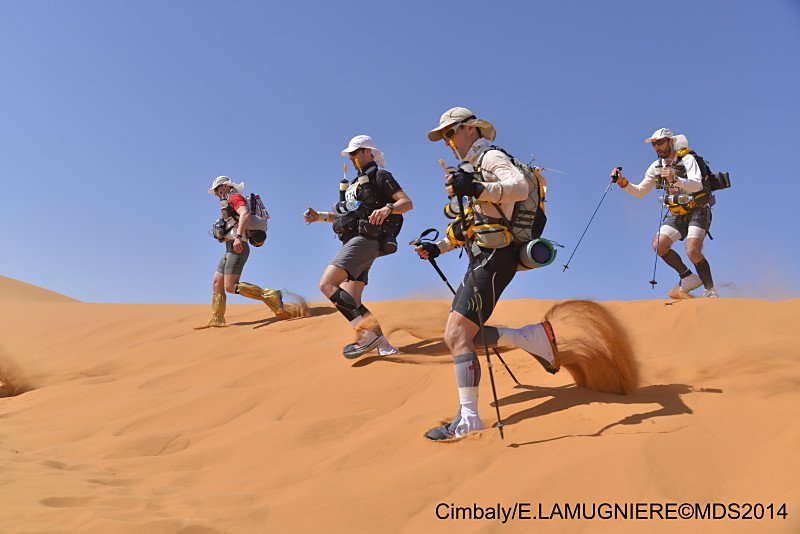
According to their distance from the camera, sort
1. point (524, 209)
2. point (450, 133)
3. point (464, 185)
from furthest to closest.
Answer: point (450, 133) → point (524, 209) → point (464, 185)

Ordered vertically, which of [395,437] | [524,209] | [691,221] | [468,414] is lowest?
[395,437]

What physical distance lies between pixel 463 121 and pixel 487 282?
1120 millimetres

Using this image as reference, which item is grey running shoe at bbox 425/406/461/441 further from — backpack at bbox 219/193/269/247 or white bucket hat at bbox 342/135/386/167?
backpack at bbox 219/193/269/247

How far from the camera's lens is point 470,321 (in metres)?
4.15

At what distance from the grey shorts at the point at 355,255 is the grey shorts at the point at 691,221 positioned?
15.1 feet

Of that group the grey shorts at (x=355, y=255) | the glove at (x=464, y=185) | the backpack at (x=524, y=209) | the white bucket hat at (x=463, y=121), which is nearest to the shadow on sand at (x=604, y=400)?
the backpack at (x=524, y=209)

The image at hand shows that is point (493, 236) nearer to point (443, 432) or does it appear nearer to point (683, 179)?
point (443, 432)

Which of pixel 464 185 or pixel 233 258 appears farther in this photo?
pixel 233 258

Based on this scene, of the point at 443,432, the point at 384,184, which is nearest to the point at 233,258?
the point at 384,184

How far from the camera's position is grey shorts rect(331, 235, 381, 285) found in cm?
661

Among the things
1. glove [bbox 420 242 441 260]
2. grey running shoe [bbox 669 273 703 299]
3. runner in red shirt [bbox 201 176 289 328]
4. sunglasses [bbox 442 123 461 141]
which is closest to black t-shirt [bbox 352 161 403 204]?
glove [bbox 420 242 441 260]

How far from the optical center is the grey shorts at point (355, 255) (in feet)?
21.7

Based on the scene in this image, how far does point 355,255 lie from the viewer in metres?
6.61

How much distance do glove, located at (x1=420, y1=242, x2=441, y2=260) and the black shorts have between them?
0.51 m
